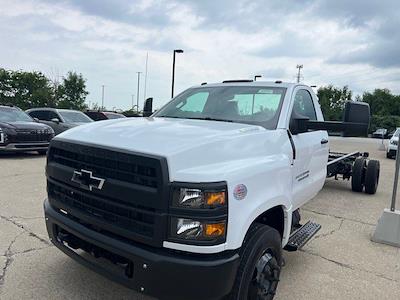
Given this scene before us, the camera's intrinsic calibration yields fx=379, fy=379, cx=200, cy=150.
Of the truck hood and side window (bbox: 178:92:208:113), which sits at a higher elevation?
side window (bbox: 178:92:208:113)

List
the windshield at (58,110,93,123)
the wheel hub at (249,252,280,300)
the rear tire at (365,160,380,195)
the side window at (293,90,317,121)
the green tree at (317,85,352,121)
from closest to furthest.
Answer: the wheel hub at (249,252,280,300)
the side window at (293,90,317,121)
the rear tire at (365,160,380,195)
the windshield at (58,110,93,123)
the green tree at (317,85,352,121)

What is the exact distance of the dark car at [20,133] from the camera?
11086 mm

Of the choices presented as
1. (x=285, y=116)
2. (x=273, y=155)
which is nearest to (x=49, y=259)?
(x=273, y=155)

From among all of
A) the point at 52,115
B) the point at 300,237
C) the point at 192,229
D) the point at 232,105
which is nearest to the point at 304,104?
the point at 232,105

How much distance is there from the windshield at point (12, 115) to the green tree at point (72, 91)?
22811 millimetres

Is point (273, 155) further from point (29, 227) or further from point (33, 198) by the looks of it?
point (33, 198)

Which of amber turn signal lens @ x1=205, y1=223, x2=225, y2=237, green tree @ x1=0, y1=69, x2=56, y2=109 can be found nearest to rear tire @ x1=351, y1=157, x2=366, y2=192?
amber turn signal lens @ x1=205, y1=223, x2=225, y2=237

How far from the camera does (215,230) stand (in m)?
2.39

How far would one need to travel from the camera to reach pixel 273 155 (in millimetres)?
3219

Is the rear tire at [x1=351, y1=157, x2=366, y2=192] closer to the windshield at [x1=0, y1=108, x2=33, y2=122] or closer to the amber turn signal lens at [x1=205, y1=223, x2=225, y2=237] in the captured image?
the amber turn signal lens at [x1=205, y1=223, x2=225, y2=237]

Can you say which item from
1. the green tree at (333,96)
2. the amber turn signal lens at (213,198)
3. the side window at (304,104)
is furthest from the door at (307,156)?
the green tree at (333,96)

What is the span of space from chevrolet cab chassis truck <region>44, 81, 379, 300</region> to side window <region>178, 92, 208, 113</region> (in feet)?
1.85

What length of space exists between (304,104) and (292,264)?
1.82 m

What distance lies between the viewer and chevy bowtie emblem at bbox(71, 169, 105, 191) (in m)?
2.71
